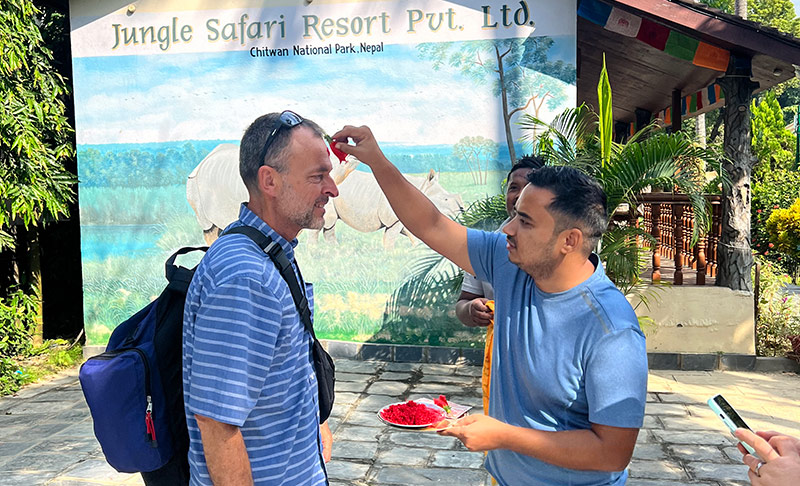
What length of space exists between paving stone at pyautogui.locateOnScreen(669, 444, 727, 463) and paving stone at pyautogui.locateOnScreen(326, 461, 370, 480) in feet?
7.46

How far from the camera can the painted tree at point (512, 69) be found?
24.4ft

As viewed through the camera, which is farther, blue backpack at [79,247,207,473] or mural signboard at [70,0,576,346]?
mural signboard at [70,0,576,346]

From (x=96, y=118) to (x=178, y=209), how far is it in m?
1.45

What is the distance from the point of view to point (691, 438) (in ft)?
17.8

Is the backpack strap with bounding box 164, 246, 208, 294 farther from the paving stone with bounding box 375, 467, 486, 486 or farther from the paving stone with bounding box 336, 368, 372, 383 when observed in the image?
the paving stone with bounding box 336, 368, 372, 383

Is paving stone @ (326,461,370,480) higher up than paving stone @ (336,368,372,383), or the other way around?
paving stone @ (336,368,372,383)

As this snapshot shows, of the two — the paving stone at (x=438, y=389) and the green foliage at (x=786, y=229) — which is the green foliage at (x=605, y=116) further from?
the green foliage at (x=786, y=229)

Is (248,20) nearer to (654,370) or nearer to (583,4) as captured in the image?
(583,4)

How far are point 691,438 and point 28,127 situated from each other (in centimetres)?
694

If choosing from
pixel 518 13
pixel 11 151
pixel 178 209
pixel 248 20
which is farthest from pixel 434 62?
pixel 11 151

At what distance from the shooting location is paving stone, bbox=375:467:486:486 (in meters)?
4.61

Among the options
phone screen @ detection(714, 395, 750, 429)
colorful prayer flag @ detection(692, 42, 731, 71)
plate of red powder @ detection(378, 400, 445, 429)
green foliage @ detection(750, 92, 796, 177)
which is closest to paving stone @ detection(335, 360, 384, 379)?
plate of red powder @ detection(378, 400, 445, 429)

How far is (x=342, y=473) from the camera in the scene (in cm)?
477

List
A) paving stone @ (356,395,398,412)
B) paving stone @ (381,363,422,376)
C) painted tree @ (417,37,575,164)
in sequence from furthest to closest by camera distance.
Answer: paving stone @ (381,363,422,376)
painted tree @ (417,37,575,164)
paving stone @ (356,395,398,412)
